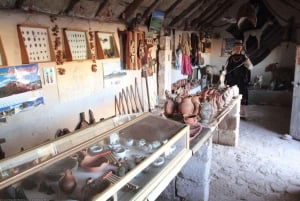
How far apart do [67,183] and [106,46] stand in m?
2.99

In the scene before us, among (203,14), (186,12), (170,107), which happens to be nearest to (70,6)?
(170,107)

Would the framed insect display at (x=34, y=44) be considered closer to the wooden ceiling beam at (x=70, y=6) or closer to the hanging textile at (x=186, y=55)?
the wooden ceiling beam at (x=70, y=6)

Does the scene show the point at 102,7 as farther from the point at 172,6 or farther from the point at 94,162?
the point at 94,162

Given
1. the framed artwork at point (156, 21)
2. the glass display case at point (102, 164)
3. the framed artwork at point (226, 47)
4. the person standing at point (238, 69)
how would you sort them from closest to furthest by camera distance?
the glass display case at point (102, 164) < the framed artwork at point (156, 21) < the person standing at point (238, 69) < the framed artwork at point (226, 47)

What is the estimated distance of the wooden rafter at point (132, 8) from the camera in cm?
398

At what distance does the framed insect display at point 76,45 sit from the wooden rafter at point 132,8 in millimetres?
931

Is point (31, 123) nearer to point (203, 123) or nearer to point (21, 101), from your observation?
point (21, 101)

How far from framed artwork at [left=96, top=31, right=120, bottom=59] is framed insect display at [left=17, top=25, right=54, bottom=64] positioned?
0.90 m

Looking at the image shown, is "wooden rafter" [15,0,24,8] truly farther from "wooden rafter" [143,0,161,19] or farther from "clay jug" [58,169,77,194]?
"wooden rafter" [143,0,161,19]

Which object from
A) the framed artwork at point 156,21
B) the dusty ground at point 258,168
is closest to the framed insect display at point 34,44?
the framed artwork at point 156,21

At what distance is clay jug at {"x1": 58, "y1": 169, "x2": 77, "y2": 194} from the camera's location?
1.37 metres

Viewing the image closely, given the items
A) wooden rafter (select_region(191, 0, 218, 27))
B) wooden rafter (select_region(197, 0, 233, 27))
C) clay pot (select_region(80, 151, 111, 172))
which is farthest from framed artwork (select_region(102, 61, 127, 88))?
wooden rafter (select_region(197, 0, 233, 27))

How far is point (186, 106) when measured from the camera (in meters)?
2.59

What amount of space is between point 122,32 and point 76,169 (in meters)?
3.15
